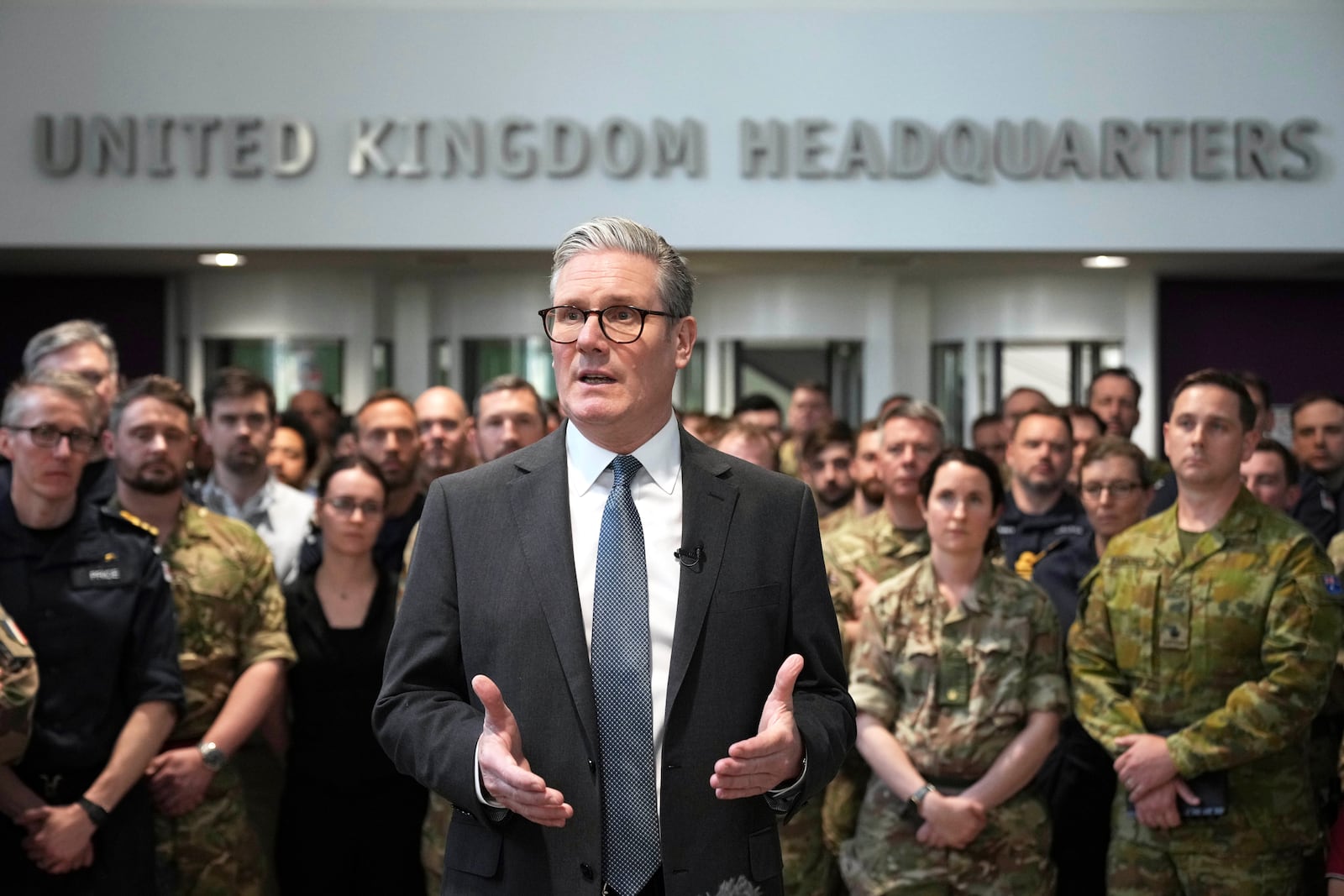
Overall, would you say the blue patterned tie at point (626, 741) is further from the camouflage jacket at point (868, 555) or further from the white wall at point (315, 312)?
the white wall at point (315, 312)

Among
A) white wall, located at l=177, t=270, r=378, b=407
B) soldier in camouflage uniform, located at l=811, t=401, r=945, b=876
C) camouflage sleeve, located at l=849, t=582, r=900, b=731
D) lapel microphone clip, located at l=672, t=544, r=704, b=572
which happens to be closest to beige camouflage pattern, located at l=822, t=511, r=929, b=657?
soldier in camouflage uniform, located at l=811, t=401, r=945, b=876

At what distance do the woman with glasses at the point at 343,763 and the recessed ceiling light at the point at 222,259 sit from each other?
19.3 feet

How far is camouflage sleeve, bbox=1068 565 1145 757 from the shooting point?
3.89 m

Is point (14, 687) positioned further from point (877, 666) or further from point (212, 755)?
point (877, 666)

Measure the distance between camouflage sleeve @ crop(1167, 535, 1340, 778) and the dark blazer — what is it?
1.86m

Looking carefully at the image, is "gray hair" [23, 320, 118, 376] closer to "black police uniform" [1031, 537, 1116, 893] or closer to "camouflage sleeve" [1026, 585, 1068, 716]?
"camouflage sleeve" [1026, 585, 1068, 716]

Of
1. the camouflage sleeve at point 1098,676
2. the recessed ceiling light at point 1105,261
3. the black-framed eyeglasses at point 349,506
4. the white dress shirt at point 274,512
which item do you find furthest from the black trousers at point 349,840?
the recessed ceiling light at point 1105,261

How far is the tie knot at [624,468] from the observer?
222 centimetres

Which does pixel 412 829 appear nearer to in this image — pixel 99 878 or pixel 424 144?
pixel 99 878

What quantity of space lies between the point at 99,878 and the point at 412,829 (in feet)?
3.41

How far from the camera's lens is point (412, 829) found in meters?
4.47

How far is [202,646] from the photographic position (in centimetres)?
412

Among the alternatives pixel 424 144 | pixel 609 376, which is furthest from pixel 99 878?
pixel 424 144

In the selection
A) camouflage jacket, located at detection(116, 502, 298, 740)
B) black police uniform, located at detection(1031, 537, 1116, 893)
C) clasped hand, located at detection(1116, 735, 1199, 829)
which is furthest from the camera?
black police uniform, located at detection(1031, 537, 1116, 893)
